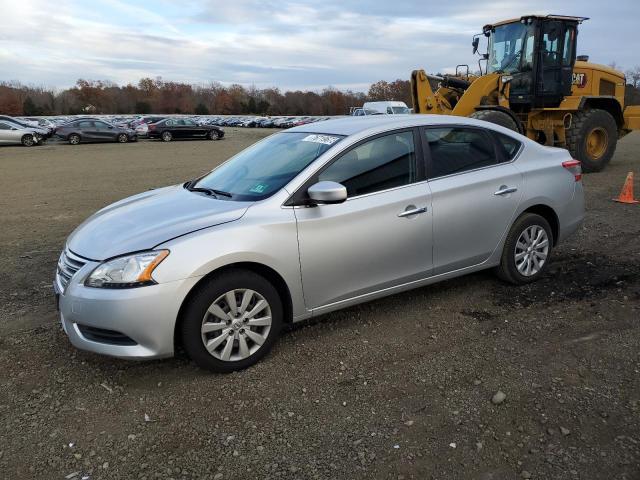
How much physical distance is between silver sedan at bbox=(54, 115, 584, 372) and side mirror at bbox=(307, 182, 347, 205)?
1cm

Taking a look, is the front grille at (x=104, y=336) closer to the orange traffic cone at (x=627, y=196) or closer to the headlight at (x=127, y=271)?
the headlight at (x=127, y=271)

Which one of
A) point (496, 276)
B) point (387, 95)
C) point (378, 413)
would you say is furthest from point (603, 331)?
point (387, 95)

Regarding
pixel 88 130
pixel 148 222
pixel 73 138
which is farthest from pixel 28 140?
pixel 148 222

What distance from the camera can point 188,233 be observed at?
3.44 meters

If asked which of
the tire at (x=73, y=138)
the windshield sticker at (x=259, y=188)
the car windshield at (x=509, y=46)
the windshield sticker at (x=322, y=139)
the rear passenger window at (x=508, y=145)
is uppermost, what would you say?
the car windshield at (x=509, y=46)

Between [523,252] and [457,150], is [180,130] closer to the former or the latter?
[457,150]

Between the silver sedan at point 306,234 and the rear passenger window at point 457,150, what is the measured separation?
0.01 metres

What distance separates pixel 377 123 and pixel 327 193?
109cm

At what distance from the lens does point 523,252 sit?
16.3 ft

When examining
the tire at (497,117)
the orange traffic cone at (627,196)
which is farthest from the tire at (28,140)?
the orange traffic cone at (627,196)

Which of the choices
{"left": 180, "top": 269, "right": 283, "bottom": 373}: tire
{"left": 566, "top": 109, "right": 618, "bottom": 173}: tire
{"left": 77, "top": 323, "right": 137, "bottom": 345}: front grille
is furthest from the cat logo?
{"left": 77, "top": 323, "right": 137, "bottom": 345}: front grille

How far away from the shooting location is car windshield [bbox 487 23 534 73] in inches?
474

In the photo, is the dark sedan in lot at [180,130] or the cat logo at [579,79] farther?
the dark sedan in lot at [180,130]

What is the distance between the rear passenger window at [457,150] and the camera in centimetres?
448
